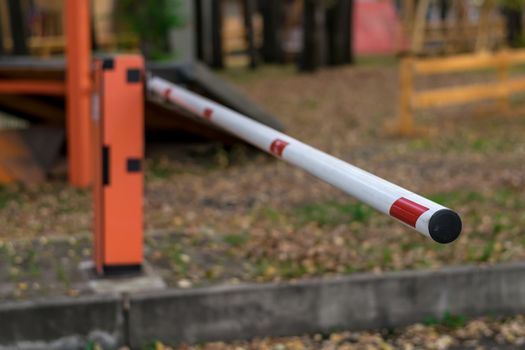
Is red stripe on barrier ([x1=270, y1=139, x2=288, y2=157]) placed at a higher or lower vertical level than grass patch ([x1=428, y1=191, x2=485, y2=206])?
higher

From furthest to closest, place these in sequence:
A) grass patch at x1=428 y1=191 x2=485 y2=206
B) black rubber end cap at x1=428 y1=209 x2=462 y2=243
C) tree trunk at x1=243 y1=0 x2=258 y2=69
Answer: tree trunk at x1=243 y1=0 x2=258 y2=69 → grass patch at x1=428 y1=191 x2=485 y2=206 → black rubber end cap at x1=428 y1=209 x2=462 y2=243

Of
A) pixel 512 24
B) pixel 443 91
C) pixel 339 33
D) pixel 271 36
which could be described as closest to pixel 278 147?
pixel 443 91

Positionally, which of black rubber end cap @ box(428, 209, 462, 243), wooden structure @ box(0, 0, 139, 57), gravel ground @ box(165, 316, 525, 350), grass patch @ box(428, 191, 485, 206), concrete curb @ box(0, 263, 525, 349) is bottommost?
gravel ground @ box(165, 316, 525, 350)

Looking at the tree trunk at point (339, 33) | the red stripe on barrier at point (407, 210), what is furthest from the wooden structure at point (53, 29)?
the red stripe on barrier at point (407, 210)

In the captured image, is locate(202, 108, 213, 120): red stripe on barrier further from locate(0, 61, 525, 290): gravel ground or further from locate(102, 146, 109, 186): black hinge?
locate(0, 61, 525, 290): gravel ground

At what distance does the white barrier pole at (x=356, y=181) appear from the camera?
3107mm

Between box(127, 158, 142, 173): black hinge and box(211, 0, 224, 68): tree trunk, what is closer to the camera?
box(127, 158, 142, 173): black hinge

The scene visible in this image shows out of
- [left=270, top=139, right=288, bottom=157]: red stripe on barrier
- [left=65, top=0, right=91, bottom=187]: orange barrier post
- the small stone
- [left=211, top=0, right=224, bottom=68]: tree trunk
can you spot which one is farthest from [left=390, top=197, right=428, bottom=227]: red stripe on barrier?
[left=211, top=0, right=224, bottom=68]: tree trunk

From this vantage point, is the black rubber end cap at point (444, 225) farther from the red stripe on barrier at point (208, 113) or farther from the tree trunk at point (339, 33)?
the tree trunk at point (339, 33)

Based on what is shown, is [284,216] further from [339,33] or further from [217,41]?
[217,41]

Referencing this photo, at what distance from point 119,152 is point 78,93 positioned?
13.1 ft

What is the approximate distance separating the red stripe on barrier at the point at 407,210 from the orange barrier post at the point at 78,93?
22.5 feet

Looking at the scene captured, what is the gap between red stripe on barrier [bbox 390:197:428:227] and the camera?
10.4ft

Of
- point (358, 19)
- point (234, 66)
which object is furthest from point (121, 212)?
point (358, 19)
